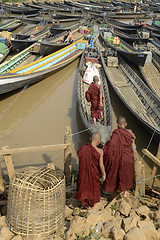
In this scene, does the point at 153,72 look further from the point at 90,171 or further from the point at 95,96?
the point at 90,171

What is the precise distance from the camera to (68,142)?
11.5 feet

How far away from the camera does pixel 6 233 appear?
265 cm

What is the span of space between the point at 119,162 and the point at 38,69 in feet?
20.8

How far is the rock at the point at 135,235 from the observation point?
2529mm

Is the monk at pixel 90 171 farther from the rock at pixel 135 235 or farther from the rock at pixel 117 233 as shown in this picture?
the rock at pixel 135 235

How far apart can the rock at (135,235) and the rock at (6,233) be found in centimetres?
155

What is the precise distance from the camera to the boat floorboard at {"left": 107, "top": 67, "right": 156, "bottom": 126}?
629 centimetres

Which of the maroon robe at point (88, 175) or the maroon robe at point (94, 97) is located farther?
the maroon robe at point (94, 97)

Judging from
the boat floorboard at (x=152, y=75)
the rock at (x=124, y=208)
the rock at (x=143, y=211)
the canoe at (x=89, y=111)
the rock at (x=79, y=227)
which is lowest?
the rock at (x=143, y=211)

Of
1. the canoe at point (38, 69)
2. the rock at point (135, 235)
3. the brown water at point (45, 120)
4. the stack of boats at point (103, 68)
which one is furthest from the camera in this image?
the canoe at point (38, 69)

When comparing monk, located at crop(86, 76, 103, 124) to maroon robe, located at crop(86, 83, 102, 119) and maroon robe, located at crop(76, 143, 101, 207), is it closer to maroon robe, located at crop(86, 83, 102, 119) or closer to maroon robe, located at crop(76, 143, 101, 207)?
maroon robe, located at crop(86, 83, 102, 119)

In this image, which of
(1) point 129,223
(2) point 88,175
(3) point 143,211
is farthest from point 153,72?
(1) point 129,223

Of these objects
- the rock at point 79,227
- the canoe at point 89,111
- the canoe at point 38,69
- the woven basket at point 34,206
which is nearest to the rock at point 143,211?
the rock at point 79,227

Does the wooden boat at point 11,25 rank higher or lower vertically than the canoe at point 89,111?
higher
